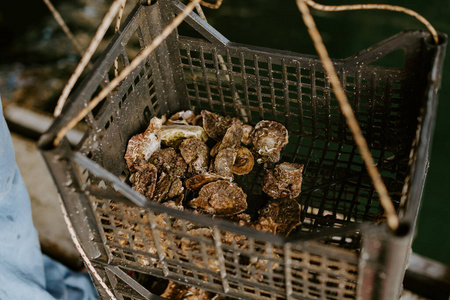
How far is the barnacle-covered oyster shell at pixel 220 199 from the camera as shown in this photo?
147 centimetres

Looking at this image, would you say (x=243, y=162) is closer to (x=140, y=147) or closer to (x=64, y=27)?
(x=140, y=147)

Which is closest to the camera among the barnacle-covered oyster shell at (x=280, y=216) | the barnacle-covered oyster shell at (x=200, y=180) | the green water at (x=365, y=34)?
the barnacle-covered oyster shell at (x=280, y=216)

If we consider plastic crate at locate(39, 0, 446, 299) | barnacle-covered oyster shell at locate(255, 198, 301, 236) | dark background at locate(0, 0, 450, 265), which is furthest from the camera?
dark background at locate(0, 0, 450, 265)

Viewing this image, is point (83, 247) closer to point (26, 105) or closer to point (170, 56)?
point (170, 56)

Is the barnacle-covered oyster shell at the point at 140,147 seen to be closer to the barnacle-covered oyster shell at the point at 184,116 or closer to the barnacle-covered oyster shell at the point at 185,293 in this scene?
the barnacle-covered oyster shell at the point at 184,116

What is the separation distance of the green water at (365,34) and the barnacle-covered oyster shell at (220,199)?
131cm

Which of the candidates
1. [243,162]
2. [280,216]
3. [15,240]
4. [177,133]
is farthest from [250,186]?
[15,240]

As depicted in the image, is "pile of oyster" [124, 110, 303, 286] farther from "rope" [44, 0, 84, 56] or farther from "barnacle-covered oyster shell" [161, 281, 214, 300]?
"rope" [44, 0, 84, 56]

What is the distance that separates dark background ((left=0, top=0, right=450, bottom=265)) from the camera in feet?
8.50

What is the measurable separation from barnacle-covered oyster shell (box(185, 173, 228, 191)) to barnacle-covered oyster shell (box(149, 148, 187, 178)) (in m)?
0.07

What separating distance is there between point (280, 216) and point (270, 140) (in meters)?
0.30

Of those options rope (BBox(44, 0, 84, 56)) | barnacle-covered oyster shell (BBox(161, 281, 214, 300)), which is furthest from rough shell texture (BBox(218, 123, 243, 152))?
rope (BBox(44, 0, 84, 56))

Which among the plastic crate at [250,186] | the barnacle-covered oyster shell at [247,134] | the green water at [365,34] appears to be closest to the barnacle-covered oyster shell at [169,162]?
the plastic crate at [250,186]

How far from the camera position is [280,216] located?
4.77ft
